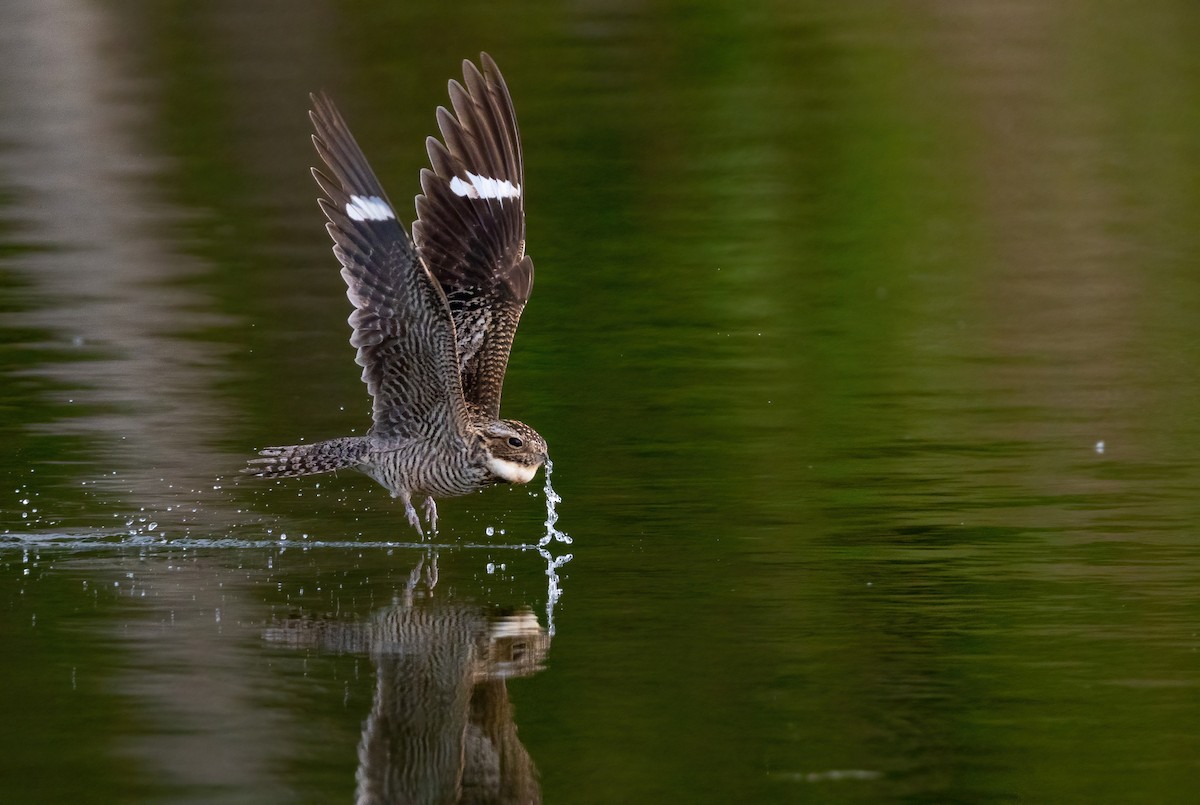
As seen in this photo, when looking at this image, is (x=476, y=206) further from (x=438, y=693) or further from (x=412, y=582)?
(x=438, y=693)

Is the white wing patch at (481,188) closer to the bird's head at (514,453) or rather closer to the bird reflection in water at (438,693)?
the bird's head at (514,453)

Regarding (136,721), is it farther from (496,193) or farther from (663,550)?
(496,193)

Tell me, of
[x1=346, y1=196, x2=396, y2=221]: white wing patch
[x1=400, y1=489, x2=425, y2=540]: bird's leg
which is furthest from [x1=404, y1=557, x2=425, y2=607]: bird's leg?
[x1=346, y1=196, x2=396, y2=221]: white wing patch

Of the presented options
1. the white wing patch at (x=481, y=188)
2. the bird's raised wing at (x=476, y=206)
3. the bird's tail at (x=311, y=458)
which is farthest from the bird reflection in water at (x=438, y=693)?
the white wing patch at (x=481, y=188)

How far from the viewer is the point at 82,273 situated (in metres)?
13.0

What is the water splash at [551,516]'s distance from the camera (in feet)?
25.7

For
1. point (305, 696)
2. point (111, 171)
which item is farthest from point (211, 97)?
point (305, 696)

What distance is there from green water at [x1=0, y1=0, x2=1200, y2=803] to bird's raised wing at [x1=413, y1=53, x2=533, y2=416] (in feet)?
2.52

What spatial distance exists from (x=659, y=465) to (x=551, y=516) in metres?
0.89

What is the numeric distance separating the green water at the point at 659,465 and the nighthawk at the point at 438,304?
250 millimetres

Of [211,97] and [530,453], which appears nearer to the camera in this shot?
[530,453]

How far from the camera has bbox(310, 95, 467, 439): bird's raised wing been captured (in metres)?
7.63

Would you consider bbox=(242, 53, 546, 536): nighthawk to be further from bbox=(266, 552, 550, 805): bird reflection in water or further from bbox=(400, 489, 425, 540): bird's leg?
bbox=(266, 552, 550, 805): bird reflection in water

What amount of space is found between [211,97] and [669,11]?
6.40m
